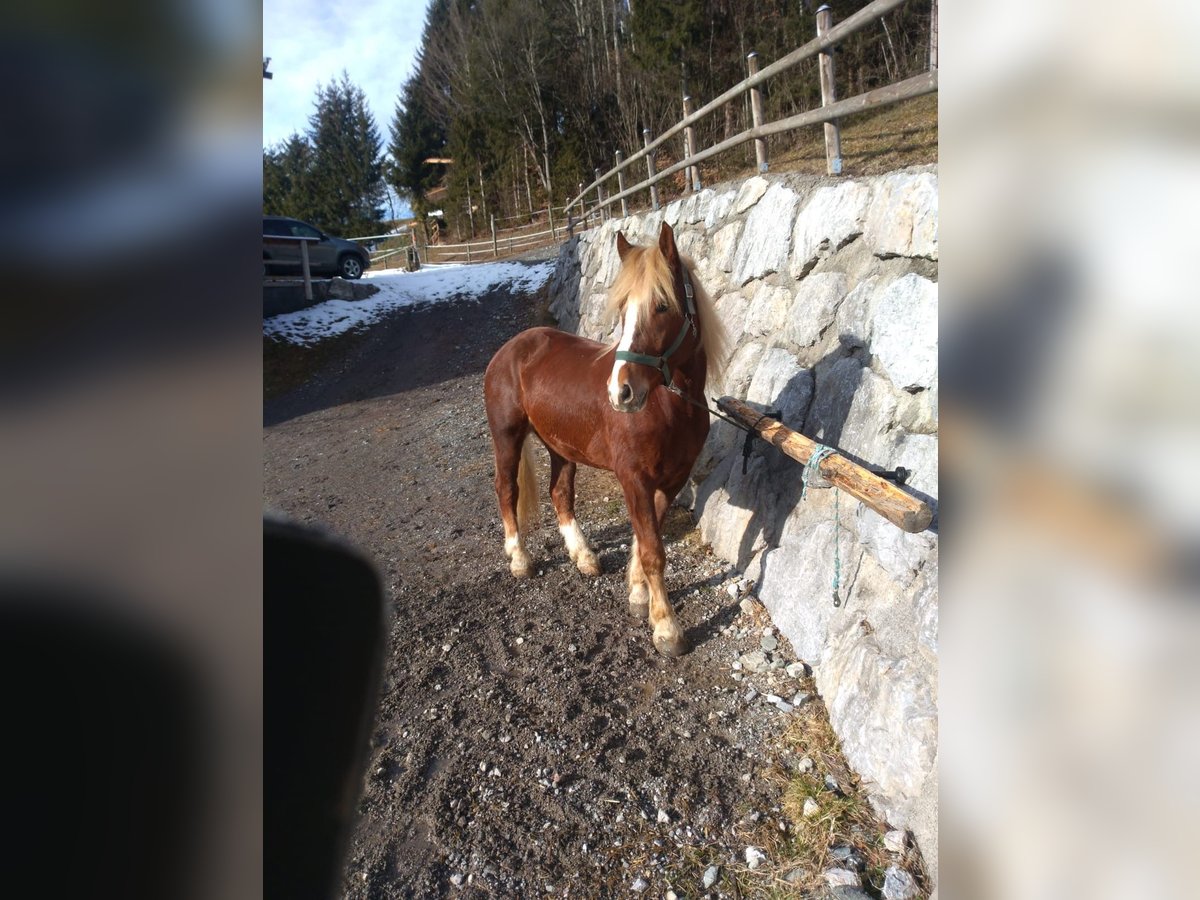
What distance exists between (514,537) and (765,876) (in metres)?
2.44

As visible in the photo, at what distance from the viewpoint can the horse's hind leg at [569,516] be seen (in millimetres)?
3963

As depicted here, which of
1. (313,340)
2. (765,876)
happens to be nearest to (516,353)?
(765,876)

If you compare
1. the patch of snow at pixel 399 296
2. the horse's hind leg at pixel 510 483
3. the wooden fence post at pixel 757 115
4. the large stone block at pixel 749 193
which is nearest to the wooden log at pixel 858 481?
the horse's hind leg at pixel 510 483

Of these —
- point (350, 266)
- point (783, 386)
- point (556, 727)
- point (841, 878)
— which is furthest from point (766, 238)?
point (350, 266)

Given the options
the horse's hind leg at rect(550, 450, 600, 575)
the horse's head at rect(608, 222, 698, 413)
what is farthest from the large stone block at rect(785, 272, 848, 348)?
the horse's hind leg at rect(550, 450, 600, 575)

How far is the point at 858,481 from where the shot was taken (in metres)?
2.24

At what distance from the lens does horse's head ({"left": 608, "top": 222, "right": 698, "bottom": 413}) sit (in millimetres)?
2766

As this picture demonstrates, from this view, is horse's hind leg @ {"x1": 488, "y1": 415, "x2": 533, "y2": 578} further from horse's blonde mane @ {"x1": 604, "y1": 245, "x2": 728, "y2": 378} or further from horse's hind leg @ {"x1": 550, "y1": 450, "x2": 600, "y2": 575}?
horse's blonde mane @ {"x1": 604, "y1": 245, "x2": 728, "y2": 378}

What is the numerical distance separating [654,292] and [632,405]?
1.63 ft
